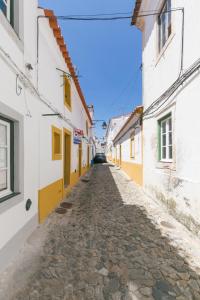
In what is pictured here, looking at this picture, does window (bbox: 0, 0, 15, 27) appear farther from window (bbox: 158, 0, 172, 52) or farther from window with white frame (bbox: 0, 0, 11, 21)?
window (bbox: 158, 0, 172, 52)

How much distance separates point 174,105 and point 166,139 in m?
1.11

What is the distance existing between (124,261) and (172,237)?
127 cm

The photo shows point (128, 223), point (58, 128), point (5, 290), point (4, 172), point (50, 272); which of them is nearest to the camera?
point (5, 290)

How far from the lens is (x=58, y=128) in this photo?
5.65 meters

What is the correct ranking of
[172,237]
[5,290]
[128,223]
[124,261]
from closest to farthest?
[5,290] → [124,261] → [172,237] → [128,223]

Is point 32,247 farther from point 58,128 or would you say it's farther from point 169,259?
point 58,128

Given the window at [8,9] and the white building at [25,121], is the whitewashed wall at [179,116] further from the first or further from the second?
the window at [8,9]

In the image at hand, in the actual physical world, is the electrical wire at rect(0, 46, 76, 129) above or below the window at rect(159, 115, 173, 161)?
above

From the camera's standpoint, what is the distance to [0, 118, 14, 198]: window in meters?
2.85

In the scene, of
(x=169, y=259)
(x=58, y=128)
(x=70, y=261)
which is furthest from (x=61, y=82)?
(x=169, y=259)

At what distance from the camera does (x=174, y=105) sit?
14.0 feet

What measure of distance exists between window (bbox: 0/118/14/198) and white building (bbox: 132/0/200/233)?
11.7 feet

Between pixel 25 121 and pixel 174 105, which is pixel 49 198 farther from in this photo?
pixel 174 105

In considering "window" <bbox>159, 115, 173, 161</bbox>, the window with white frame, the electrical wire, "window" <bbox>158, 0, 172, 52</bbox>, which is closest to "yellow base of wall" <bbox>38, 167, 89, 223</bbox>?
the electrical wire
